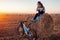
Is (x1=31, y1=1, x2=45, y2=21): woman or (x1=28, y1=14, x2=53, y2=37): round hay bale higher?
(x1=31, y1=1, x2=45, y2=21): woman

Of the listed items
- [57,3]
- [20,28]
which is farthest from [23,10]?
[57,3]

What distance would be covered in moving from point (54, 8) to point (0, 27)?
89 centimetres

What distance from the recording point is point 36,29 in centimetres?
409

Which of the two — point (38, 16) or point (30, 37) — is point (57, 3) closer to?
point (38, 16)

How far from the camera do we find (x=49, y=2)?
4.27 meters

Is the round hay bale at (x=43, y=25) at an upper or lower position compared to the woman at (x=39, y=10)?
lower

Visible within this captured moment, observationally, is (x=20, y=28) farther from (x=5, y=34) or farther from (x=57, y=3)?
(x=57, y=3)

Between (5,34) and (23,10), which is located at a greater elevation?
(23,10)

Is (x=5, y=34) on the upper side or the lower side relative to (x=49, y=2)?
lower

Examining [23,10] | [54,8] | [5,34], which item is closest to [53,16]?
[54,8]

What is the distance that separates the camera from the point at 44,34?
161 inches

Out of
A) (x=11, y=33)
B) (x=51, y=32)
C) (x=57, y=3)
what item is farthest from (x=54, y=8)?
(x=11, y=33)

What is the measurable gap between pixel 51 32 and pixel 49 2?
0.48m

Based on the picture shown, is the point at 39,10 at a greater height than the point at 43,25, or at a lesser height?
greater
